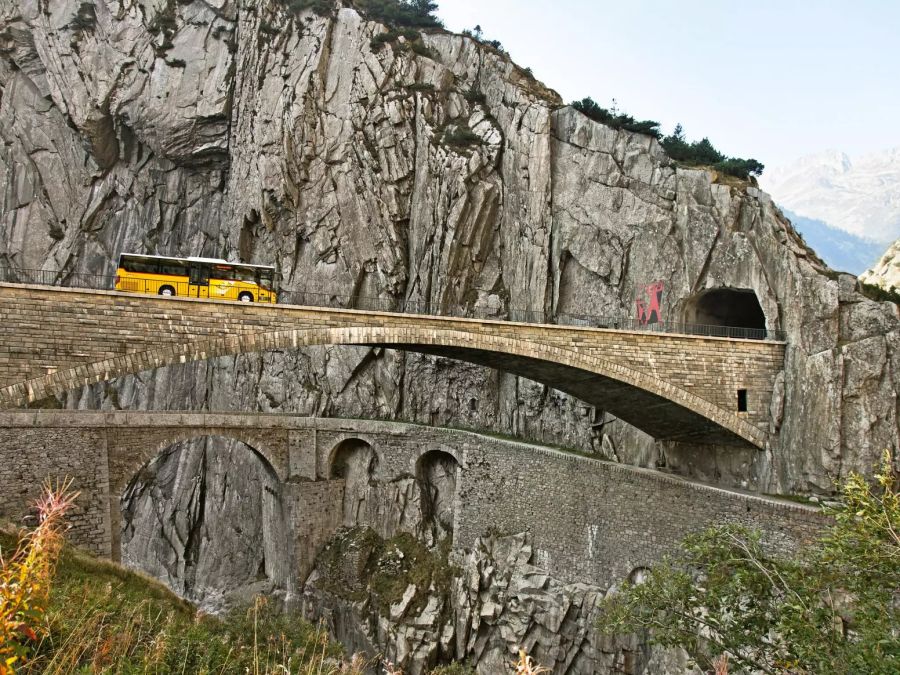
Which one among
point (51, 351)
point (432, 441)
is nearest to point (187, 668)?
point (51, 351)

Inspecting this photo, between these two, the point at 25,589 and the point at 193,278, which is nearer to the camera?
the point at 25,589

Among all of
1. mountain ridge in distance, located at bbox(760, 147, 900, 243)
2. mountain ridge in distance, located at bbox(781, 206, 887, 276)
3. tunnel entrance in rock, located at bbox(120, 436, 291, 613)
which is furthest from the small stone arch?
mountain ridge in distance, located at bbox(760, 147, 900, 243)

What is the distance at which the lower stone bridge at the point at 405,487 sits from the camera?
22.0m

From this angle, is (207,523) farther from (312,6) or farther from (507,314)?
(312,6)

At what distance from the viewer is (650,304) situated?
92.9 feet

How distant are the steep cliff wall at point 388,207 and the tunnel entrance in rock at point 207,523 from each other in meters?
4.43

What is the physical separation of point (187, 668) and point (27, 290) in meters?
13.0

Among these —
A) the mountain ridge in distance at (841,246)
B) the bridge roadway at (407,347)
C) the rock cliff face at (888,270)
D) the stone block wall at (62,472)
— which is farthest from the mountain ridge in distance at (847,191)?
the stone block wall at (62,472)

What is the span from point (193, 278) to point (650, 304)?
1986cm


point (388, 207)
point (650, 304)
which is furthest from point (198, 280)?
point (650, 304)

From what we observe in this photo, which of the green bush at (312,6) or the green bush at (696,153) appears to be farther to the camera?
the green bush at (312,6)

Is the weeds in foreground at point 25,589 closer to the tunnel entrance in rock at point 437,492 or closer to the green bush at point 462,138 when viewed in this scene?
the tunnel entrance in rock at point 437,492

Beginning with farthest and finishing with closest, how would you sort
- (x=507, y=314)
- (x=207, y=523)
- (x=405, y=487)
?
(x=207, y=523)
(x=507, y=314)
(x=405, y=487)

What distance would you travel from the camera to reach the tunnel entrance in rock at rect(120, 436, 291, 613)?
3712cm
